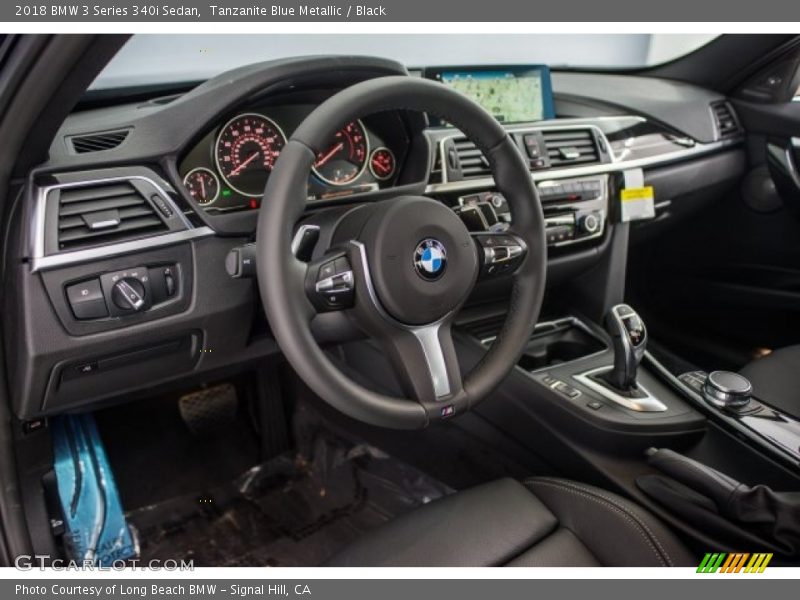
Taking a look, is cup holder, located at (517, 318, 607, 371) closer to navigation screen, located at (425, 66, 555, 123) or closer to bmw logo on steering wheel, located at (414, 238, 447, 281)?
navigation screen, located at (425, 66, 555, 123)

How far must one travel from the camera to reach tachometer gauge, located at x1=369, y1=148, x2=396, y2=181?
57.0 inches

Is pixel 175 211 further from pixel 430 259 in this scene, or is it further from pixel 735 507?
pixel 735 507

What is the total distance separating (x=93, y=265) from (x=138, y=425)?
857 millimetres

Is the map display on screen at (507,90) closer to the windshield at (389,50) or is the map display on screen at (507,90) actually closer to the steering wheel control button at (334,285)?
the windshield at (389,50)

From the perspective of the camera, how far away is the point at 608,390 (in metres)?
1.52

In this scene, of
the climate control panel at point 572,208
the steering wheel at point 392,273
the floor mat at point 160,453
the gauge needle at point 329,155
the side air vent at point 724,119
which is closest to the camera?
the steering wheel at point 392,273

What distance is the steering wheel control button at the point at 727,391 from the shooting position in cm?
145

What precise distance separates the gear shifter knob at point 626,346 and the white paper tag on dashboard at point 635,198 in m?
0.39

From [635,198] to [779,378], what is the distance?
58 centimetres

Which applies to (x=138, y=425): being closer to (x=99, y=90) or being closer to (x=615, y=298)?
(x=99, y=90)

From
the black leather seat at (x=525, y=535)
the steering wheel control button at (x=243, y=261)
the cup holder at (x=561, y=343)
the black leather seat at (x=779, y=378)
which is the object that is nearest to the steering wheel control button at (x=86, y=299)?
the steering wheel control button at (x=243, y=261)

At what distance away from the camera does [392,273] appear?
A: 1.02 metres

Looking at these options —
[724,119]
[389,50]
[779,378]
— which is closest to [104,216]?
[389,50]

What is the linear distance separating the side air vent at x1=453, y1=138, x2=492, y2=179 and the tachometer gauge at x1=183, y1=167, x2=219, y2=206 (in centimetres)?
55
